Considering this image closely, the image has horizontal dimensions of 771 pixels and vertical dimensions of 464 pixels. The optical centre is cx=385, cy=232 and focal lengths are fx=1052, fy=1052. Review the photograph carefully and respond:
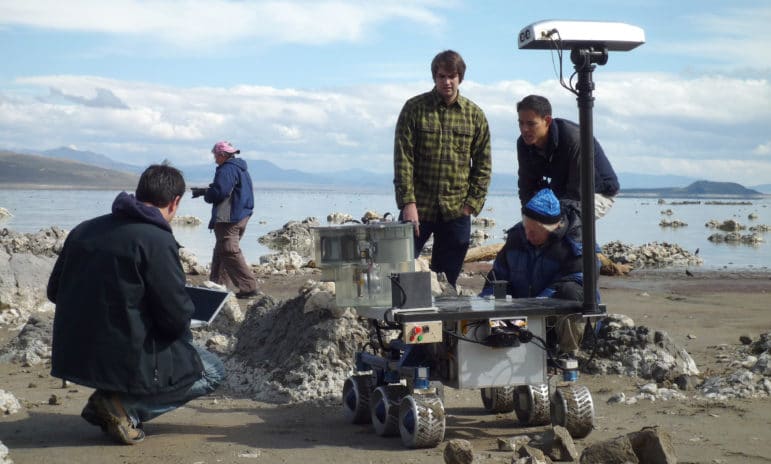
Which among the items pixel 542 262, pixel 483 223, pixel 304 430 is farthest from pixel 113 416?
pixel 483 223

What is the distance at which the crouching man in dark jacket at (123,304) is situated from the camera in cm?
572

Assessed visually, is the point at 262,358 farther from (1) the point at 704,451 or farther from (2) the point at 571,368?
(1) the point at 704,451

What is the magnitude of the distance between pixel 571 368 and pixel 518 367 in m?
0.31

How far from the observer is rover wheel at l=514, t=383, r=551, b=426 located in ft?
21.0

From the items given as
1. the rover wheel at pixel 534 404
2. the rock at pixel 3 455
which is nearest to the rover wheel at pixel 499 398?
the rover wheel at pixel 534 404

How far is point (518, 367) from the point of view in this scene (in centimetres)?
584

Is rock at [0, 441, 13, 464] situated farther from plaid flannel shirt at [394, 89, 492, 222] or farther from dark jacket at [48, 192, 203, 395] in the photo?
plaid flannel shirt at [394, 89, 492, 222]

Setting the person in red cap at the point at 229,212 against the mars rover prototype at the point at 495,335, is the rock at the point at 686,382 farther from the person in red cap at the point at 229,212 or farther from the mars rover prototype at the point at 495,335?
the person in red cap at the point at 229,212

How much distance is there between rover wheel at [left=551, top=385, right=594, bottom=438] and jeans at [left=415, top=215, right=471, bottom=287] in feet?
7.64

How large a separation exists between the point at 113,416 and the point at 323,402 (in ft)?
6.30

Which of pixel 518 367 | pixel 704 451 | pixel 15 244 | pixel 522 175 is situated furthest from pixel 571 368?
pixel 15 244

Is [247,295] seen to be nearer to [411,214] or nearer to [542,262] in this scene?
[411,214]

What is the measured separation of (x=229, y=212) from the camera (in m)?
13.1

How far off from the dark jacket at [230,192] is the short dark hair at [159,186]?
6.88 metres
